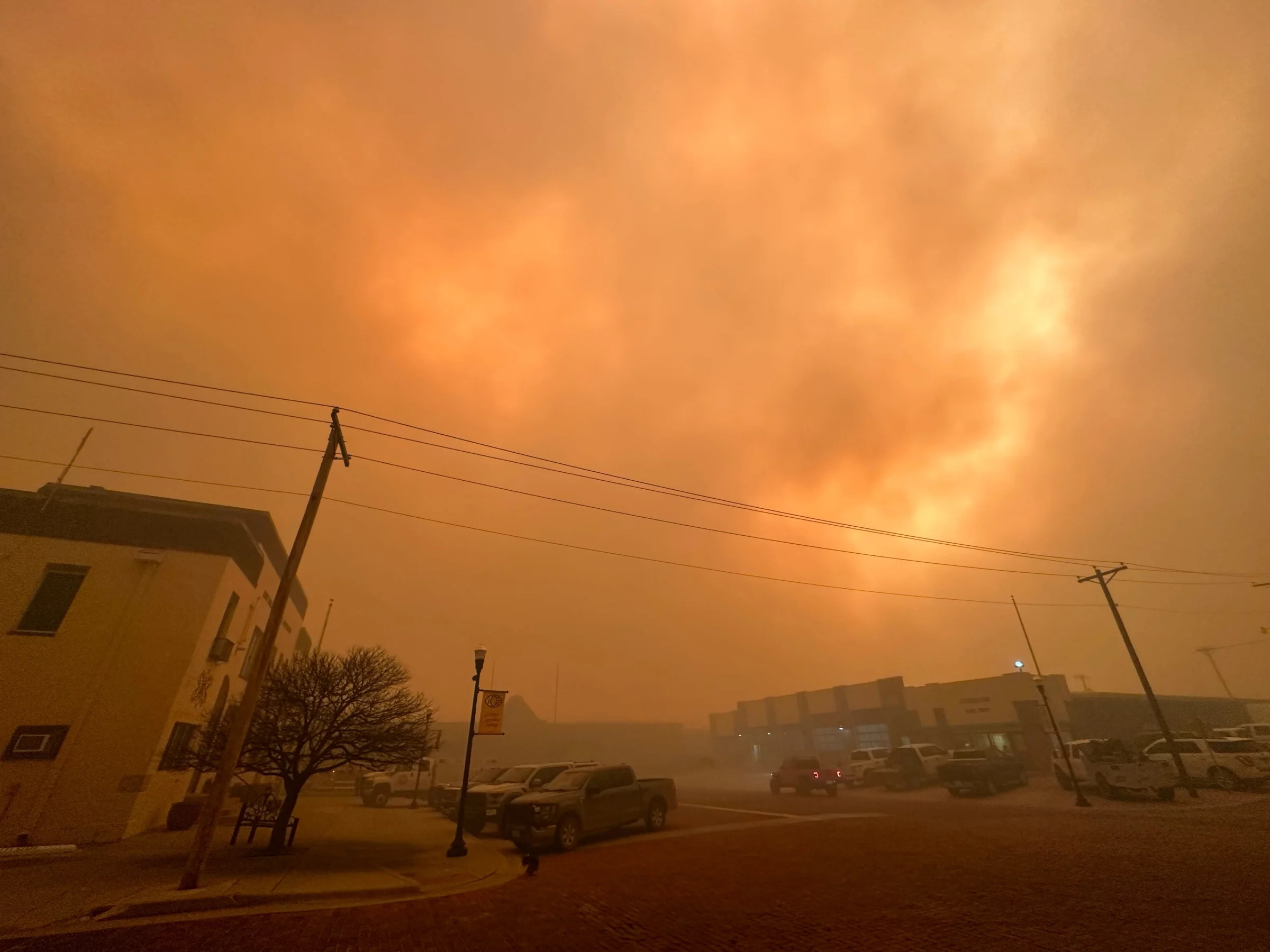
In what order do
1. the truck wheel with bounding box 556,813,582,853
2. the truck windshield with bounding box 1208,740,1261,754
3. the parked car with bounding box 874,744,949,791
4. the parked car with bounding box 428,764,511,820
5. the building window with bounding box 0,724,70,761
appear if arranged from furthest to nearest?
the parked car with bounding box 874,744,949,791
the truck windshield with bounding box 1208,740,1261,754
the parked car with bounding box 428,764,511,820
the building window with bounding box 0,724,70,761
the truck wheel with bounding box 556,813,582,853

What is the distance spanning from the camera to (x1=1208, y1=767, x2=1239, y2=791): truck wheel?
875 inches

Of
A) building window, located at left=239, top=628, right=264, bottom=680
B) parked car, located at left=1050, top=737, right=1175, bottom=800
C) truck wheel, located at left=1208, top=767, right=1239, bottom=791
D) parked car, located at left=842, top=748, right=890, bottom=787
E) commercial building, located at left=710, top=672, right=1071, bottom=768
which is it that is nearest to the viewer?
parked car, located at left=1050, top=737, right=1175, bottom=800

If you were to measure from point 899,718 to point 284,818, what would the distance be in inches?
2051

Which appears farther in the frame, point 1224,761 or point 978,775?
point 978,775

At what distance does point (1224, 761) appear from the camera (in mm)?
22516

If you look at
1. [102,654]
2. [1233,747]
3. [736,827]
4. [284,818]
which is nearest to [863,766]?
[1233,747]

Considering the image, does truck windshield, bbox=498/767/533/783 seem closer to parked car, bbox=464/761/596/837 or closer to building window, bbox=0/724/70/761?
parked car, bbox=464/761/596/837

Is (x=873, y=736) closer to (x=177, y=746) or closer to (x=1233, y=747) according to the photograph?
(x=1233, y=747)

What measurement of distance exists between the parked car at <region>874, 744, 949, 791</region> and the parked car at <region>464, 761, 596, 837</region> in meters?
19.5

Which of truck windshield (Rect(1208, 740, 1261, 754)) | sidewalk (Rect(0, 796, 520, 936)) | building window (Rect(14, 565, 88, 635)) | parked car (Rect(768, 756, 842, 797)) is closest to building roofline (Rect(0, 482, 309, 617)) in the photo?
building window (Rect(14, 565, 88, 635))

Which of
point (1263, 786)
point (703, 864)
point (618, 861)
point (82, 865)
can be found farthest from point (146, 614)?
point (1263, 786)

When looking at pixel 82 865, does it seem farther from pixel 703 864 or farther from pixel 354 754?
pixel 703 864

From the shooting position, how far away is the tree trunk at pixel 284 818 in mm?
12984

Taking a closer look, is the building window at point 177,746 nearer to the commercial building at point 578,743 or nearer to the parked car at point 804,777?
the parked car at point 804,777
